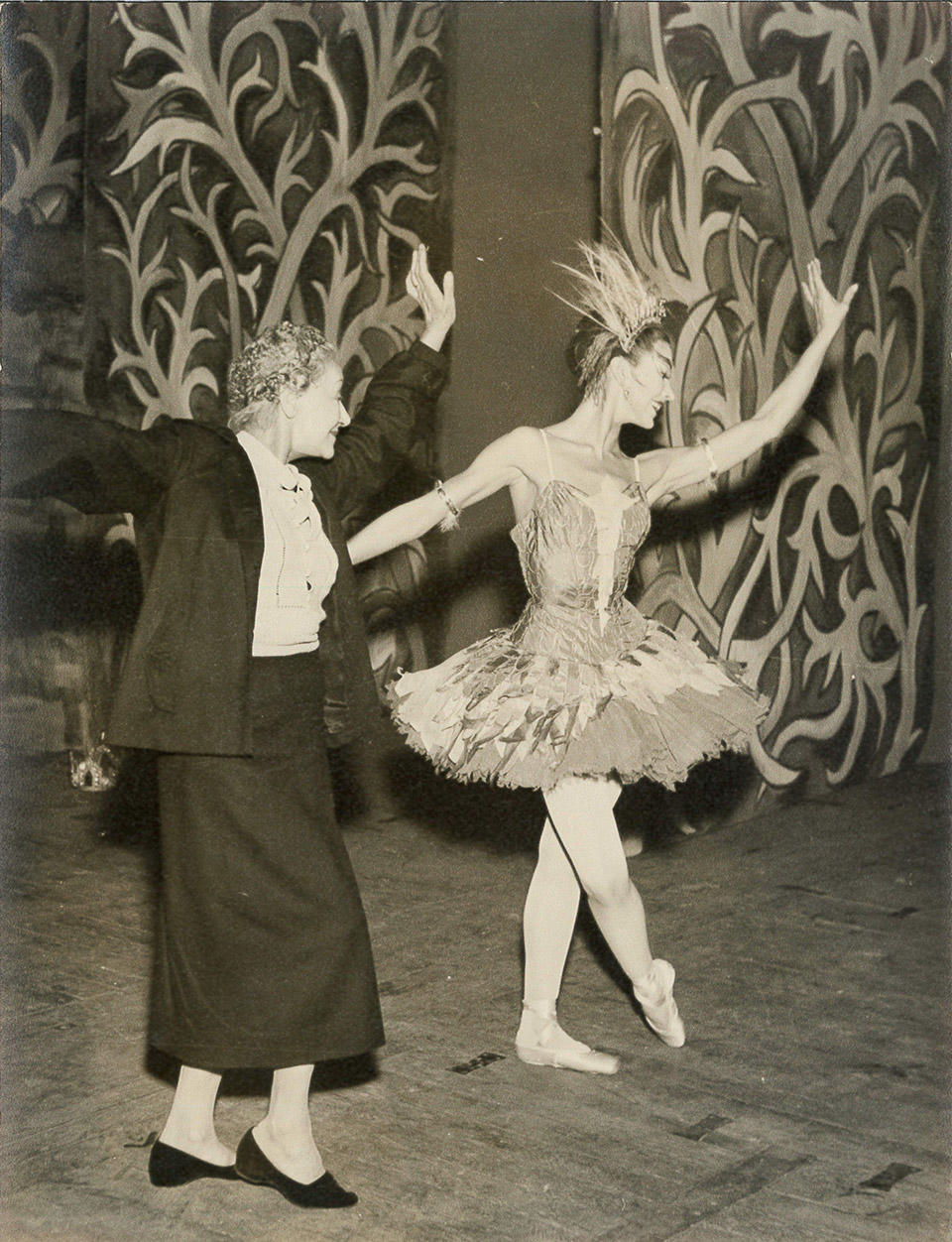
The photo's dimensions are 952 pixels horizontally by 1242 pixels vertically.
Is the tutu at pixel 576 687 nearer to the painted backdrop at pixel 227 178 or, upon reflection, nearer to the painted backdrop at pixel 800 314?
the painted backdrop at pixel 800 314

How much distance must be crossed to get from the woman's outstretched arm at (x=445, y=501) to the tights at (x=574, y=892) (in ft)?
2.45

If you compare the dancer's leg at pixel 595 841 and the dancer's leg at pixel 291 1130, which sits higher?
the dancer's leg at pixel 595 841

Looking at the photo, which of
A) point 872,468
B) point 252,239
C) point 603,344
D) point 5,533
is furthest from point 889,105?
point 5,533

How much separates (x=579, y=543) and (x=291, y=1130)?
159 centimetres

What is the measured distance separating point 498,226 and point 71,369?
6.88 feet

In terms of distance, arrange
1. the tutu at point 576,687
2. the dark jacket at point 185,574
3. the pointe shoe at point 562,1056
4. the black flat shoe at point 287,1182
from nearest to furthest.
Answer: the dark jacket at point 185,574 → the black flat shoe at point 287,1182 → the tutu at point 576,687 → the pointe shoe at point 562,1056

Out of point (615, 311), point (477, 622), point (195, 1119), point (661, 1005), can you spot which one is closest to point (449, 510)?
point (615, 311)

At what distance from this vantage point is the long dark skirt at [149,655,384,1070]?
315 cm

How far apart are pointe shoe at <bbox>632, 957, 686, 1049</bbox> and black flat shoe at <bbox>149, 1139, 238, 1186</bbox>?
1.27 m

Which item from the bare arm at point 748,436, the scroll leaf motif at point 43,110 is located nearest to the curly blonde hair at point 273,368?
the bare arm at point 748,436

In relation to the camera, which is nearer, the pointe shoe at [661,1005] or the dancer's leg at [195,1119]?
the dancer's leg at [195,1119]

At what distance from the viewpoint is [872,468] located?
24.2 ft

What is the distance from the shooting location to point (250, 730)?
309 centimetres

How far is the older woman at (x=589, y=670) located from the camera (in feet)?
12.7
